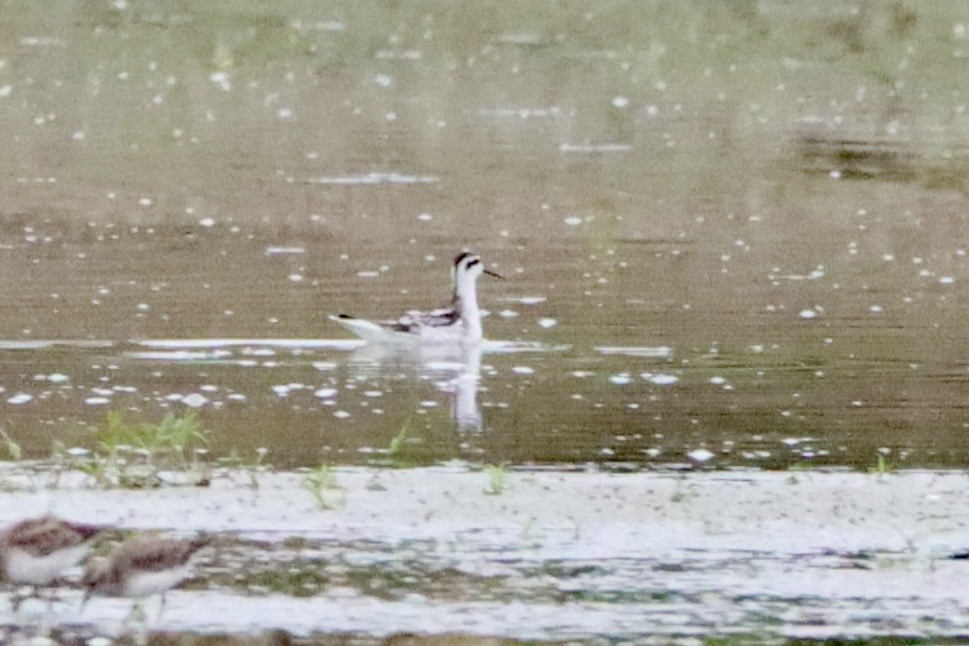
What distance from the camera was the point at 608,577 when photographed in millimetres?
8531

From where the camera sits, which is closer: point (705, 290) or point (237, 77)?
point (705, 290)

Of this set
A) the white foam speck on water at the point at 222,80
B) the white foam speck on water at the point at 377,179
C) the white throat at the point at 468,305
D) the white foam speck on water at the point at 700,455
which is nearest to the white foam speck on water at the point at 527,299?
the white throat at the point at 468,305

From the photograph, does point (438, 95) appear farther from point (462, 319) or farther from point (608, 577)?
point (608, 577)

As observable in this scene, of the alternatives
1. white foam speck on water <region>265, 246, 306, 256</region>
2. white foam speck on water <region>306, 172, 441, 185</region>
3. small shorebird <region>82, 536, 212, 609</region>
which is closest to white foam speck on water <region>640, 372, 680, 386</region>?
white foam speck on water <region>265, 246, 306, 256</region>

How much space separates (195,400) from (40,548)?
174 inches

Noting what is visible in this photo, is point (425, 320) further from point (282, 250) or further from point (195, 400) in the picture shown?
point (282, 250)

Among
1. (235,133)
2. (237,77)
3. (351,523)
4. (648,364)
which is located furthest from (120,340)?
(237,77)

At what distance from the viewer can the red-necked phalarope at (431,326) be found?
46.3 feet

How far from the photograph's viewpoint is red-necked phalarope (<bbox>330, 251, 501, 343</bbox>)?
14102 mm

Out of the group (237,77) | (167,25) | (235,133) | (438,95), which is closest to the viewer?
(235,133)

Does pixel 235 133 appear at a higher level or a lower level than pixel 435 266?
higher

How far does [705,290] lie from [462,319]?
7.94 ft

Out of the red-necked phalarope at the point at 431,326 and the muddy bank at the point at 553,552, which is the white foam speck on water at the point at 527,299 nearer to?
the red-necked phalarope at the point at 431,326

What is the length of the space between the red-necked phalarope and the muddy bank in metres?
3.64
